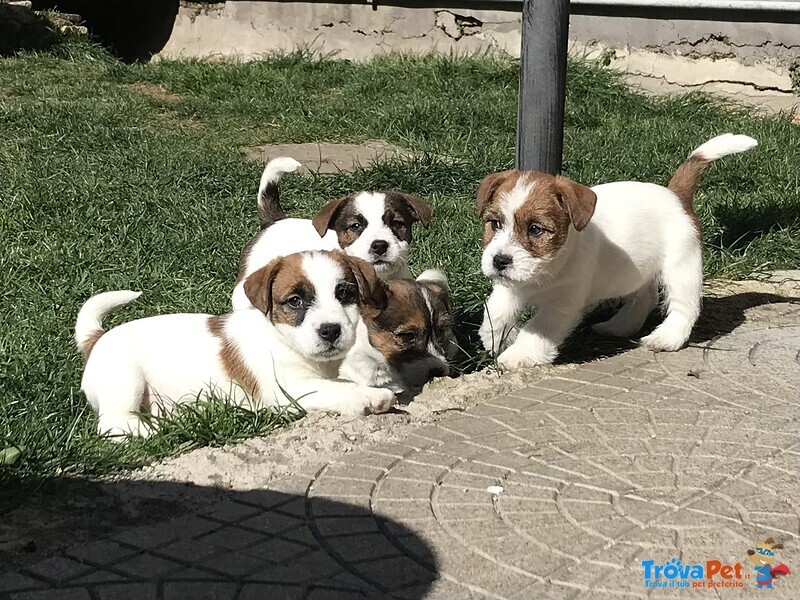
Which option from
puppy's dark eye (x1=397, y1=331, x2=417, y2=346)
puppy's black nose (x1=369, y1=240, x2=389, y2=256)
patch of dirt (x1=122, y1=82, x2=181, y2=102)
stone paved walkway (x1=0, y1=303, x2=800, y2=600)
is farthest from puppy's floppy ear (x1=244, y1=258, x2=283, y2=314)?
patch of dirt (x1=122, y1=82, x2=181, y2=102)

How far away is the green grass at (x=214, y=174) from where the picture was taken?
494cm

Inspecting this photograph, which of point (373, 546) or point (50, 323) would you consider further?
point (50, 323)

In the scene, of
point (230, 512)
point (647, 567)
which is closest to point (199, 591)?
point (230, 512)

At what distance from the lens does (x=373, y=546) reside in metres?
3.37

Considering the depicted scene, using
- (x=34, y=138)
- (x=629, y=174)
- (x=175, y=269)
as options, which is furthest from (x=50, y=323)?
(x=629, y=174)

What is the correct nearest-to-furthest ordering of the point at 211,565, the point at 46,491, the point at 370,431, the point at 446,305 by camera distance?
1. the point at 211,565
2. the point at 46,491
3. the point at 370,431
4. the point at 446,305

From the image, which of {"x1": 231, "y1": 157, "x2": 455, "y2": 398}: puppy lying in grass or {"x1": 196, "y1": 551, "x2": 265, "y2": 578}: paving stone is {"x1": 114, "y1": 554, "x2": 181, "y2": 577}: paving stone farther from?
{"x1": 231, "y1": 157, "x2": 455, "y2": 398}: puppy lying in grass

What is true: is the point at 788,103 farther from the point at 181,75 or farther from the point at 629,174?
the point at 181,75

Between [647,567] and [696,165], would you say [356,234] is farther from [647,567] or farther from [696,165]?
[647,567]

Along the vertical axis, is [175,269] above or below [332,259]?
below

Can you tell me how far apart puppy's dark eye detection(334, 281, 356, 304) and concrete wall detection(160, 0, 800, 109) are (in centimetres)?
852

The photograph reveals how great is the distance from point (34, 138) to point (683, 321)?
6611 mm

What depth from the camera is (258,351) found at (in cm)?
476

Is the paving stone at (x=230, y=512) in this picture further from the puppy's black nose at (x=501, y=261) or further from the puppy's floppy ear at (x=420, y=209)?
the puppy's floppy ear at (x=420, y=209)
